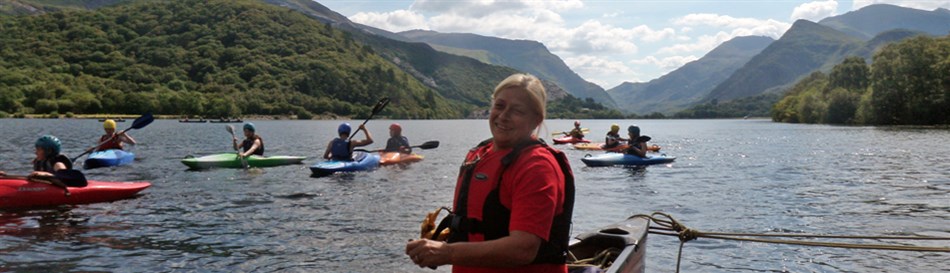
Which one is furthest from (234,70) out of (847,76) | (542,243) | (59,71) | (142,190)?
(542,243)

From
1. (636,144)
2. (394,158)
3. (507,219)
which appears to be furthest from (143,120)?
(507,219)

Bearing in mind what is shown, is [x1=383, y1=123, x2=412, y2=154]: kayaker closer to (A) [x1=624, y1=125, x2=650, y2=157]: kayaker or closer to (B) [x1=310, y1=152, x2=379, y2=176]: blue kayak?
(B) [x1=310, y1=152, x2=379, y2=176]: blue kayak

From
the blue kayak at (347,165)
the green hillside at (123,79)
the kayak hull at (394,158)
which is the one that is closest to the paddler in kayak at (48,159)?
the blue kayak at (347,165)

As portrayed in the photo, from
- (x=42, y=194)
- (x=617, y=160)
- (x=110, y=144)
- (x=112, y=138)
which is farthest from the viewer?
(x=617, y=160)

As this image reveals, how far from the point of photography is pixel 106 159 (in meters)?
26.7

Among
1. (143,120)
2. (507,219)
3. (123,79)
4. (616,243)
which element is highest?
(123,79)

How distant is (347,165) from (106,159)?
Result: 1036 cm

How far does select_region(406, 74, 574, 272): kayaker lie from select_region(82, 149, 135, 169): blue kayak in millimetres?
26997

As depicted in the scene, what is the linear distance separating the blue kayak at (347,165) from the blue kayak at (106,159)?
8.80 metres

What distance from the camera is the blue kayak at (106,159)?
26078 mm

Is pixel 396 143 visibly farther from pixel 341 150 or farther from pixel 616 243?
pixel 616 243

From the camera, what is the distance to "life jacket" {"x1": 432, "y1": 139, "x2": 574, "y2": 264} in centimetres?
356

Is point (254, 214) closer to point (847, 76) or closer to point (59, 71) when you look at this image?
point (847, 76)

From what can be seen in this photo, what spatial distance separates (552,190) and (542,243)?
0.38 m
